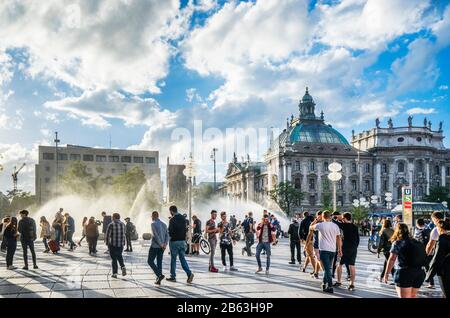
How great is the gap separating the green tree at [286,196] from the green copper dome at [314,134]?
15582mm

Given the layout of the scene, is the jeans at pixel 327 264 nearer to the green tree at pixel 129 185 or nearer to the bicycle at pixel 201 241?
the bicycle at pixel 201 241

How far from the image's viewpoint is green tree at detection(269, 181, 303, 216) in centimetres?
8081

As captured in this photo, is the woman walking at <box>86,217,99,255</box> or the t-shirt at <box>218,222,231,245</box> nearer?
the t-shirt at <box>218,222,231,245</box>

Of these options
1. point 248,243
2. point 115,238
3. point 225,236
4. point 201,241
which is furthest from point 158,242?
point 201,241

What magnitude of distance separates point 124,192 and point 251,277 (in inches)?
1907

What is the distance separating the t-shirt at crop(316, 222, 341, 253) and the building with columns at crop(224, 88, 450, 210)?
7626 cm

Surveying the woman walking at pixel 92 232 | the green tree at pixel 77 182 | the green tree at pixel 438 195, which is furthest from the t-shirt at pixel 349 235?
the green tree at pixel 438 195

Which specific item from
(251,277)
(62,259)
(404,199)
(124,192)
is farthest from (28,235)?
(124,192)

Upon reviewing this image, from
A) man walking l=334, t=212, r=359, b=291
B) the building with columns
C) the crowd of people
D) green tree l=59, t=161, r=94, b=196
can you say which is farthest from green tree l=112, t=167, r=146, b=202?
man walking l=334, t=212, r=359, b=291

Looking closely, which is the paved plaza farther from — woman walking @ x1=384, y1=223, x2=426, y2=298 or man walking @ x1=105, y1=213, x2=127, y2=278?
woman walking @ x1=384, y1=223, x2=426, y2=298

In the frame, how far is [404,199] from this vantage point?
2020 centimetres

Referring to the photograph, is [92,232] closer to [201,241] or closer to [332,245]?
[201,241]

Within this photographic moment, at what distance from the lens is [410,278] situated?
7504 mm

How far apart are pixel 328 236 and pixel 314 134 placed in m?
88.9
